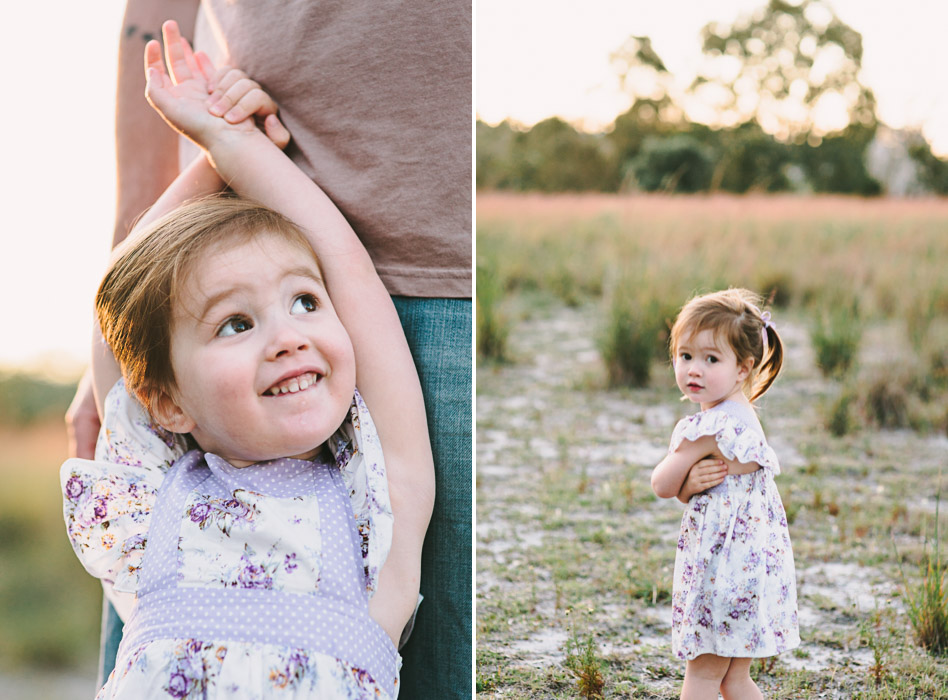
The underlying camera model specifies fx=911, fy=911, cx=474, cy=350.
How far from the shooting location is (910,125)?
10492mm

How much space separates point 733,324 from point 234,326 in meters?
0.87

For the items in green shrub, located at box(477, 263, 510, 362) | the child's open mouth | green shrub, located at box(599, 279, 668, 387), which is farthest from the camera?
green shrub, located at box(477, 263, 510, 362)

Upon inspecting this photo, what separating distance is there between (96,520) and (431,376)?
0.52 m

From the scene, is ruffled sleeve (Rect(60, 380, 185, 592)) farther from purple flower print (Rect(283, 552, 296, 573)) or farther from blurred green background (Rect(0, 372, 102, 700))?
blurred green background (Rect(0, 372, 102, 700))

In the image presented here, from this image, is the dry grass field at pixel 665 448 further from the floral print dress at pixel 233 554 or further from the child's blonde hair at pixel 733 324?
the floral print dress at pixel 233 554

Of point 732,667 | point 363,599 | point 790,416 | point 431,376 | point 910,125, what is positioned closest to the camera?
point 363,599

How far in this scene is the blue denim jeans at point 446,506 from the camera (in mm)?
1363

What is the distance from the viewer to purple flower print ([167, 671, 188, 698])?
3.67 ft

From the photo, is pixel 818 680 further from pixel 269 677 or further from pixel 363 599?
pixel 269 677

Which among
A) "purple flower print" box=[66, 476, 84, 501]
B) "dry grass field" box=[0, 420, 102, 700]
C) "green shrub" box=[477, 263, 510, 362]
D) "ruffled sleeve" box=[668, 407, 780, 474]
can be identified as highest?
"green shrub" box=[477, 263, 510, 362]

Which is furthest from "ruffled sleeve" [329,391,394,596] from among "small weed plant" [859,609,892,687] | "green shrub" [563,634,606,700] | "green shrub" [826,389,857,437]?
"green shrub" [826,389,857,437]

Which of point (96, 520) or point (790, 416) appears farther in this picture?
point (790, 416)

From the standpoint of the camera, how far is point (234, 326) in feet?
4.11

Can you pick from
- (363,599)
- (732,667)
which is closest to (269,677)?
(363,599)
